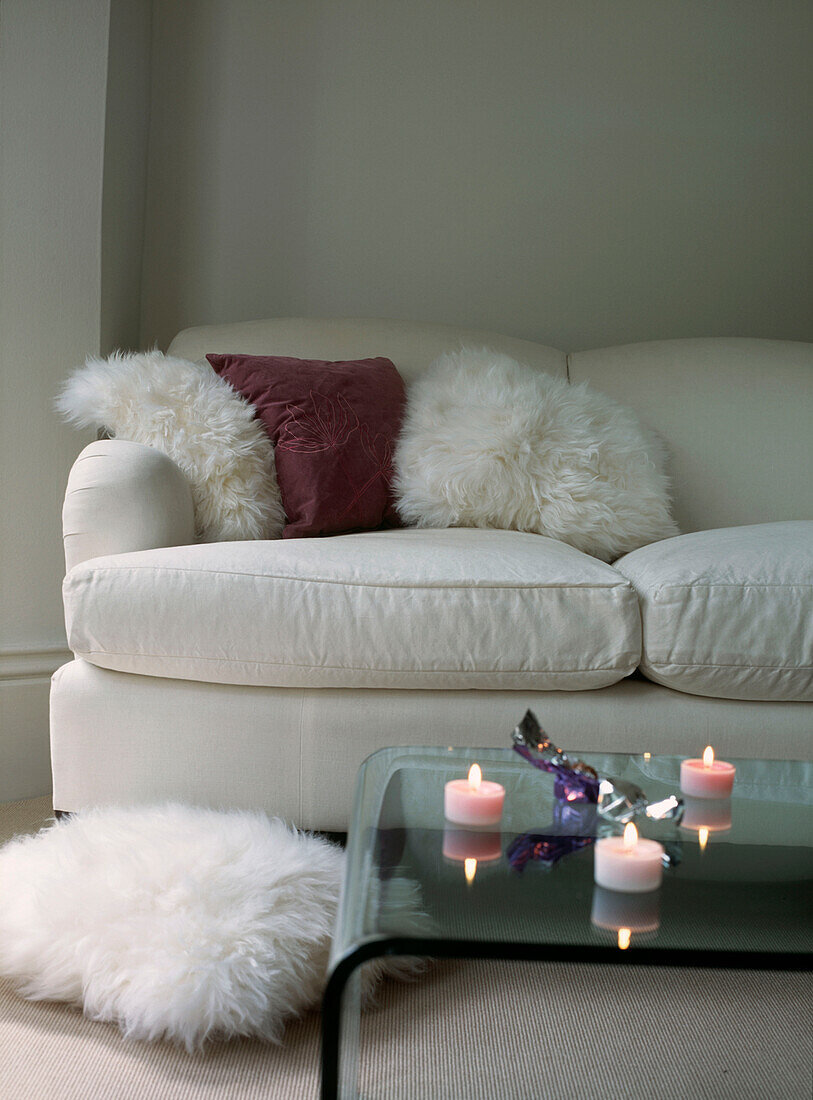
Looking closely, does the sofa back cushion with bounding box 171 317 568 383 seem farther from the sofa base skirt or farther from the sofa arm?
the sofa base skirt

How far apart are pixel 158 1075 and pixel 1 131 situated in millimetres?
1763

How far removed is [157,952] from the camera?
105cm

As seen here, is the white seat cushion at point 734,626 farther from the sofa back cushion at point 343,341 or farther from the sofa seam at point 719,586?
the sofa back cushion at point 343,341

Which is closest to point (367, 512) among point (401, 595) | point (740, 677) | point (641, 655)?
point (401, 595)

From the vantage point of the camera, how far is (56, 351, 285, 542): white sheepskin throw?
173 centimetres

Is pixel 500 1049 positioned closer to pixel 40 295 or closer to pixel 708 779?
pixel 708 779

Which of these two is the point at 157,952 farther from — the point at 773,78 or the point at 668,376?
the point at 773,78

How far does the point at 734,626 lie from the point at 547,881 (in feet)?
2.23

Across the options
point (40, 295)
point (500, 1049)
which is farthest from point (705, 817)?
point (40, 295)

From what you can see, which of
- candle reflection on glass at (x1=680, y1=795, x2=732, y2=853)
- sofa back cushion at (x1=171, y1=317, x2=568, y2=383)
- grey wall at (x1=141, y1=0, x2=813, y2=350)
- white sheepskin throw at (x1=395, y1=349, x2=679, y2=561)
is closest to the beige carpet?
candle reflection on glass at (x1=680, y1=795, x2=732, y2=853)

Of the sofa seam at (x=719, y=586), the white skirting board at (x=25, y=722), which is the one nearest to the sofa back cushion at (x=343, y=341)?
the white skirting board at (x=25, y=722)

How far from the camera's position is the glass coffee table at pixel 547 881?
66 centimetres

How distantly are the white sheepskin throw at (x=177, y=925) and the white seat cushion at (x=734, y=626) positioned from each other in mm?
552

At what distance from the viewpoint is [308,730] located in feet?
4.58
